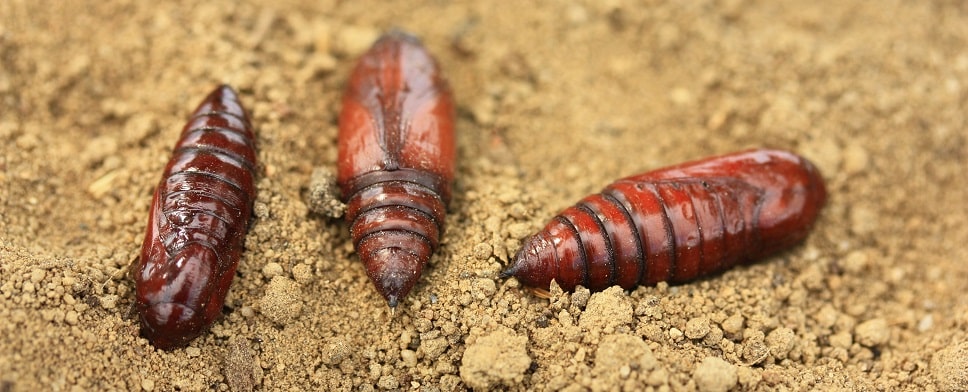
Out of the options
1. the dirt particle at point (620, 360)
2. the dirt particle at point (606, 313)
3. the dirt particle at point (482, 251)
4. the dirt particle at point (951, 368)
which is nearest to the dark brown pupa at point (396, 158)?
the dirt particle at point (482, 251)

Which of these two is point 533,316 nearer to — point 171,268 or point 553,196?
point 553,196

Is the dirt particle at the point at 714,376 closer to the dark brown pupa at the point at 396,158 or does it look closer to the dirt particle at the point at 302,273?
the dark brown pupa at the point at 396,158

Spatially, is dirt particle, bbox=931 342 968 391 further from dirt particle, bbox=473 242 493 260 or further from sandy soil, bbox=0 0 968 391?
dirt particle, bbox=473 242 493 260

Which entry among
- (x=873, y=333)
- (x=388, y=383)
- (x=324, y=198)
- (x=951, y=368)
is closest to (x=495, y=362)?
(x=388, y=383)

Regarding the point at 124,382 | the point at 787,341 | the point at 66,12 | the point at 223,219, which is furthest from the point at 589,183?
the point at 66,12

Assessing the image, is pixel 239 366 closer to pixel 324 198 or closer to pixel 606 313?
pixel 324 198
